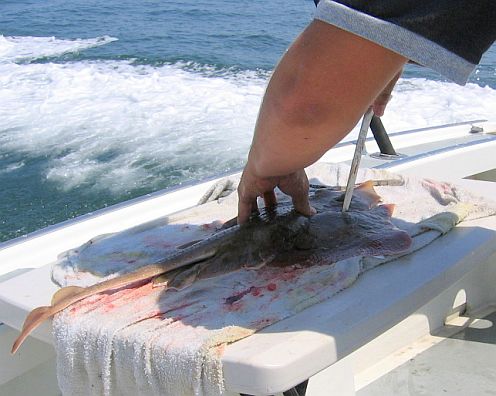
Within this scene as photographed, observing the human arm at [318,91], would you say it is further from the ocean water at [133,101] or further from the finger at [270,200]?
the ocean water at [133,101]

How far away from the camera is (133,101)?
8.97 metres

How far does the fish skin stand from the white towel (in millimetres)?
32

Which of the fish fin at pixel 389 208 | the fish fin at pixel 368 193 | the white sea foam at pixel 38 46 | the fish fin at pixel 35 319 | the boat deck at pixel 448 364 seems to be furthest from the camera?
the white sea foam at pixel 38 46

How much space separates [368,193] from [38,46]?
1131 centimetres

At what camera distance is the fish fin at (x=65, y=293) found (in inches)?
67.8

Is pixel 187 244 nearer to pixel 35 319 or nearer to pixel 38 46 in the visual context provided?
pixel 35 319

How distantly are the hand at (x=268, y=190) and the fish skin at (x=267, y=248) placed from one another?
3cm

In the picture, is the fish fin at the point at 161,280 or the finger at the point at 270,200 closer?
the fish fin at the point at 161,280

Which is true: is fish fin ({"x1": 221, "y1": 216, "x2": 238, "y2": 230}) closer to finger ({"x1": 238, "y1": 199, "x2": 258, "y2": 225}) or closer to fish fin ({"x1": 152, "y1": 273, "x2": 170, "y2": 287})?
finger ({"x1": 238, "y1": 199, "x2": 258, "y2": 225})

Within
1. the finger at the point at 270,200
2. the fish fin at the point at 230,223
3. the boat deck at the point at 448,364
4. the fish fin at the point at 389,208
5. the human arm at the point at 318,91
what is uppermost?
the human arm at the point at 318,91

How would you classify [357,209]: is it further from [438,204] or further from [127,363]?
[127,363]

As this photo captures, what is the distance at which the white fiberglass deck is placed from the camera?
4.60 feet

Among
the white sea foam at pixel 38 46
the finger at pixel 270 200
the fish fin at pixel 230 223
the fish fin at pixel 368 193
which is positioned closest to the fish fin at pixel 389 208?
the fish fin at pixel 368 193

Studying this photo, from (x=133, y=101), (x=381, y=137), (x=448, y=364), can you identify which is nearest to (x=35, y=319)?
(x=448, y=364)
